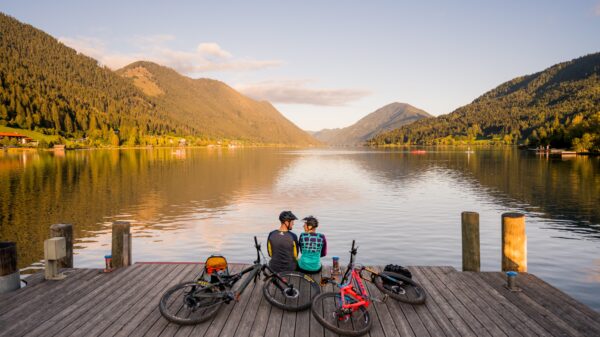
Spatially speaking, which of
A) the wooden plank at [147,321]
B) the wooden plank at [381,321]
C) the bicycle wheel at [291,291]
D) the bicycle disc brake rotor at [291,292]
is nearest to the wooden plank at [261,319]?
the bicycle wheel at [291,291]

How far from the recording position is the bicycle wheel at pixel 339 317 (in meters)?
8.79

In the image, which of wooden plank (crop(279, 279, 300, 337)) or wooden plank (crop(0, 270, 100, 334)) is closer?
wooden plank (crop(279, 279, 300, 337))

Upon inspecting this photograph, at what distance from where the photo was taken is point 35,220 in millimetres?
33375

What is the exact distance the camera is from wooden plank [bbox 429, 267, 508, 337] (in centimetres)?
911

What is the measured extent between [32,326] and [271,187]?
167 ft

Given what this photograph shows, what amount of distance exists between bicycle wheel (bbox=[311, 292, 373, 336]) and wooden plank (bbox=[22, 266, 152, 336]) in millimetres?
6201

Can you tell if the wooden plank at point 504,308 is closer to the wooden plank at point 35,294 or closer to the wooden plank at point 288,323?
the wooden plank at point 288,323

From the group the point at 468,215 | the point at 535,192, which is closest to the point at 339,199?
the point at 535,192

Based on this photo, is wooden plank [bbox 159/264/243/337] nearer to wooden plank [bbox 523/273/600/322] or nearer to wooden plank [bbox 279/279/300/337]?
wooden plank [bbox 279/279/300/337]

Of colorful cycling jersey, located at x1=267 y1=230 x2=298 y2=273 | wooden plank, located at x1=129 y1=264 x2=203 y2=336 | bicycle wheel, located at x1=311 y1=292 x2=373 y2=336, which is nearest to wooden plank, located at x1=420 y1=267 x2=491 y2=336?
bicycle wheel, located at x1=311 y1=292 x2=373 y2=336

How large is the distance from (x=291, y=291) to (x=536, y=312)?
655 centimetres

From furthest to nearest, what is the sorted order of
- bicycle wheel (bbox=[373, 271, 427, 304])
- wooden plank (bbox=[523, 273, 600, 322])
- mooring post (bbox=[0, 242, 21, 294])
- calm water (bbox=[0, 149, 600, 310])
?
1. calm water (bbox=[0, 149, 600, 310])
2. mooring post (bbox=[0, 242, 21, 294])
3. bicycle wheel (bbox=[373, 271, 427, 304])
4. wooden plank (bbox=[523, 273, 600, 322])

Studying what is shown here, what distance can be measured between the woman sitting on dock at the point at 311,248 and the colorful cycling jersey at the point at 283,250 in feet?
1.10

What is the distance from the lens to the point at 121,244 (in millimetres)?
14008
